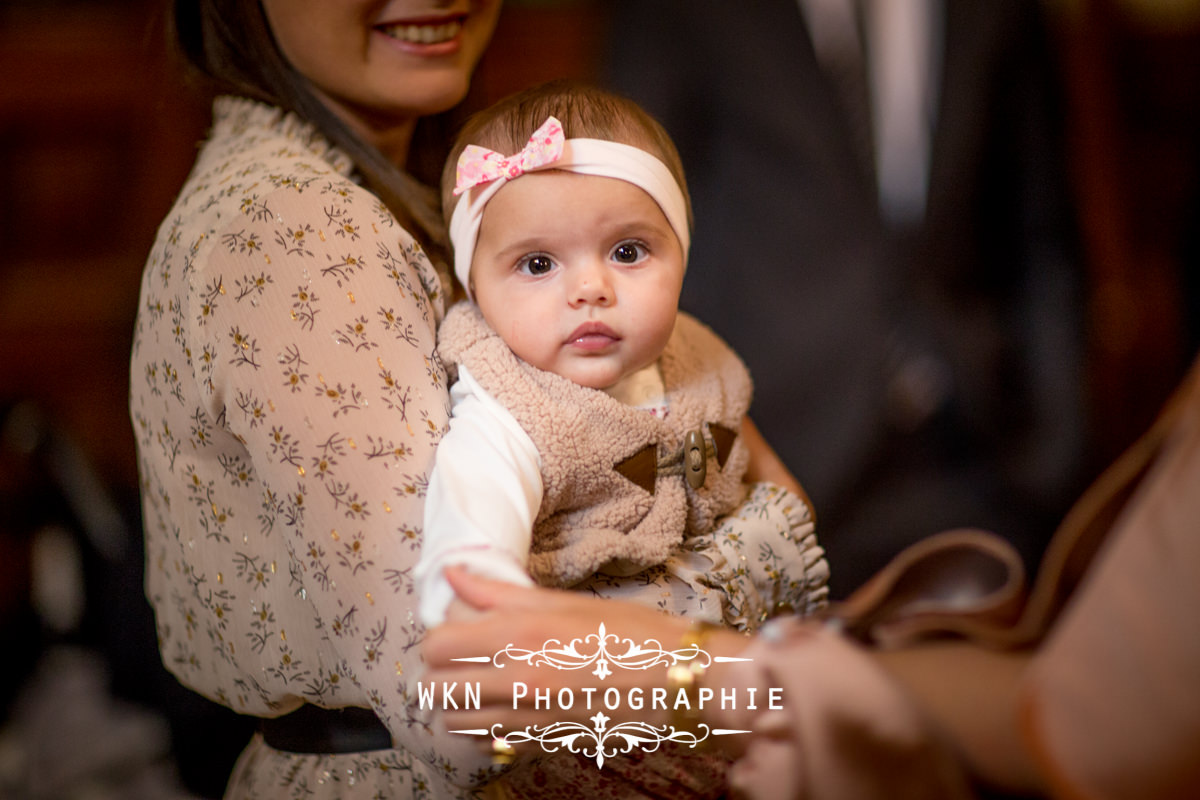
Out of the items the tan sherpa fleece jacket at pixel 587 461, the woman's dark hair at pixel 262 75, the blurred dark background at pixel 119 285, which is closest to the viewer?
the tan sherpa fleece jacket at pixel 587 461

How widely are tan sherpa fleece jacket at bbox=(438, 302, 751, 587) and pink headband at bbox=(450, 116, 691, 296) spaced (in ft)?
0.24

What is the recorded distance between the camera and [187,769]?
1.19 metres

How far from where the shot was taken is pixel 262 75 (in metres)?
0.81

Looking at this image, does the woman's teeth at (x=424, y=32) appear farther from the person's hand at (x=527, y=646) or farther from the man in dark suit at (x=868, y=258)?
the man in dark suit at (x=868, y=258)

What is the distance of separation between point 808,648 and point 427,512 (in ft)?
0.83

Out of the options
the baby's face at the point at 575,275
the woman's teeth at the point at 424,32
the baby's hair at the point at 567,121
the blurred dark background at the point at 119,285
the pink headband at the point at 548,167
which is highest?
the woman's teeth at the point at 424,32

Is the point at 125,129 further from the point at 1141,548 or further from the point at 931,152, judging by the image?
the point at 1141,548

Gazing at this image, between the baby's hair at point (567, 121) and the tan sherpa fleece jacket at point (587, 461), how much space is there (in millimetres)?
135

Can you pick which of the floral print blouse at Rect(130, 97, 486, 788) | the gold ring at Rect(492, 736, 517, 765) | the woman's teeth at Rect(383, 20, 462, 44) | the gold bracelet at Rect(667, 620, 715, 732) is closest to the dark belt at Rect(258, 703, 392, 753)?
the floral print blouse at Rect(130, 97, 486, 788)

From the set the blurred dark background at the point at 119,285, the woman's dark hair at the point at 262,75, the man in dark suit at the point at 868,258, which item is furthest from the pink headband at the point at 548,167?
the man in dark suit at the point at 868,258

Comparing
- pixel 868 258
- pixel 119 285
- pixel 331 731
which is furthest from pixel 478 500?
pixel 119 285

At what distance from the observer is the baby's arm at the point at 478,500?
54 cm

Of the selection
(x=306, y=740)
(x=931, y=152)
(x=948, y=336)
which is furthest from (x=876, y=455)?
(x=306, y=740)

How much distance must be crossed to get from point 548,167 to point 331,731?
0.49 metres
